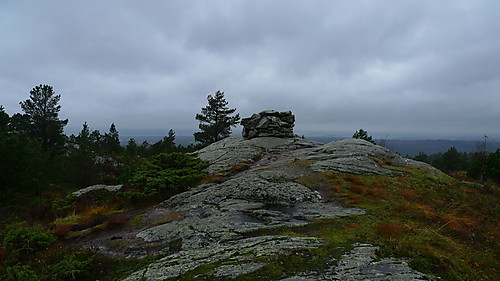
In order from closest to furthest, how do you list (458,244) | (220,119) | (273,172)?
(458,244)
(273,172)
(220,119)

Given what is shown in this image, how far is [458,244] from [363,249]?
14.1ft

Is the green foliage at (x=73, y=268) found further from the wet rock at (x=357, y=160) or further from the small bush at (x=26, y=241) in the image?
the wet rock at (x=357, y=160)

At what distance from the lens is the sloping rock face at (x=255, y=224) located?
5.90 meters

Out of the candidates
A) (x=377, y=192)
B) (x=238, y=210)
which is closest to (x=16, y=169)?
(x=238, y=210)

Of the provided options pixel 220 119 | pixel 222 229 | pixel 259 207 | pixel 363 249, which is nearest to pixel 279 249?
pixel 363 249

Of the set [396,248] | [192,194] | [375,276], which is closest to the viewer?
[375,276]

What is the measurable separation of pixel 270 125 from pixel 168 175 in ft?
66.2

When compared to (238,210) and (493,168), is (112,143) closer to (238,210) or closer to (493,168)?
(238,210)

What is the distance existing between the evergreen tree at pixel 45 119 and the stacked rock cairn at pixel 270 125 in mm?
32805

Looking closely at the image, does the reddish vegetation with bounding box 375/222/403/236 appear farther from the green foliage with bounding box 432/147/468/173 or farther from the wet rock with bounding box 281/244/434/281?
the green foliage with bounding box 432/147/468/173

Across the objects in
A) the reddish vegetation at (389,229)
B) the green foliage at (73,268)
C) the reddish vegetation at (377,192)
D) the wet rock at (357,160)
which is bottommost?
the green foliage at (73,268)

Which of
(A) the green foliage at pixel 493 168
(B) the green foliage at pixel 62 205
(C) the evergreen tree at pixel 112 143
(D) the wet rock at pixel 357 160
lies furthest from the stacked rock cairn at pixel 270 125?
(C) the evergreen tree at pixel 112 143

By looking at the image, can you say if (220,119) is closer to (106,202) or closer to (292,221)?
(106,202)

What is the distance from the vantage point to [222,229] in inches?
369
